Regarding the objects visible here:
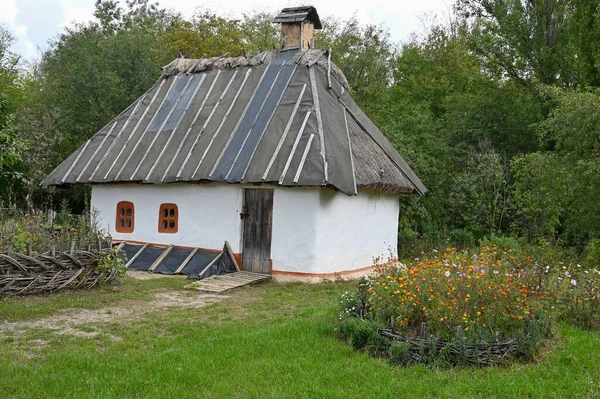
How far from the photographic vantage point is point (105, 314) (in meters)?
8.62

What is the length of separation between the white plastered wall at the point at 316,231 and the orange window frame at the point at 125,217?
185 inches

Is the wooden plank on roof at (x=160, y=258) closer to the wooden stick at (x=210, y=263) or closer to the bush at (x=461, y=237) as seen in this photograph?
the wooden stick at (x=210, y=263)

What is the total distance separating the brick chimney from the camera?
16156 mm

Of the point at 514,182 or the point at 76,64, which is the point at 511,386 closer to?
the point at 514,182

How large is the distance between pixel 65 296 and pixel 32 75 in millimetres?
36662

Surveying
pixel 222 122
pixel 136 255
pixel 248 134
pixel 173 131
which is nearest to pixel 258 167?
pixel 248 134

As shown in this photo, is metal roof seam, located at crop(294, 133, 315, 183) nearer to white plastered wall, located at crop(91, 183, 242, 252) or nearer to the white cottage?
the white cottage

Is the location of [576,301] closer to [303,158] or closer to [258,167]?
[303,158]

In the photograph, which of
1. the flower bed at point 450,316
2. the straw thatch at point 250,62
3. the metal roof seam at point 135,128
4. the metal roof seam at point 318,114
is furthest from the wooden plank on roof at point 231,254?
the flower bed at point 450,316

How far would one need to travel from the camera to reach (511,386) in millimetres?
5406

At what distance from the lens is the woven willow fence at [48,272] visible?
29.5ft

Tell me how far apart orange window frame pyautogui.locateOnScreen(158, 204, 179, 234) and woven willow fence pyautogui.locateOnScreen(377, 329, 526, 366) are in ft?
30.7

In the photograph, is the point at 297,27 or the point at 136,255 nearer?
the point at 136,255

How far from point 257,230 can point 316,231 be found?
168cm
